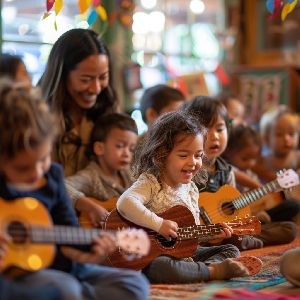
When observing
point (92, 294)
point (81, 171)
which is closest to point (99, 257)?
point (92, 294)

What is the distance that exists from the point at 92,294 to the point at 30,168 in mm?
336

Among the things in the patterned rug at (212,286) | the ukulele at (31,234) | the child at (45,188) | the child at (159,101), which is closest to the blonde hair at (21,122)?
the child at (45,188)

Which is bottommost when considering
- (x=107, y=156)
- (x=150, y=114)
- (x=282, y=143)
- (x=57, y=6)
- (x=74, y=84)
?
(x=282, y=143)

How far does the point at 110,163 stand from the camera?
2924 mm

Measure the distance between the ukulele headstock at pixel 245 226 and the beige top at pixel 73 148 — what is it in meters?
0.82

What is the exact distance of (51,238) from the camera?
155cm

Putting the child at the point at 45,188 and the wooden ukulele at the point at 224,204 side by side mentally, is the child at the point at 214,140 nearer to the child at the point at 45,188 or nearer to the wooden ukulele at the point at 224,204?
the wooden ukulele at the point at 224,204

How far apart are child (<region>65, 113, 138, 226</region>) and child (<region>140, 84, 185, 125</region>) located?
1.11 feet

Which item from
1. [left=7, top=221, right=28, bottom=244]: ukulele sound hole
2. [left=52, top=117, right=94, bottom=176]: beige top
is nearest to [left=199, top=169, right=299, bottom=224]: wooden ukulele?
[left=52, top=117, right=94, bottom=176]: beige top

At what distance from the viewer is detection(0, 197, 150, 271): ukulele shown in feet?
5.06

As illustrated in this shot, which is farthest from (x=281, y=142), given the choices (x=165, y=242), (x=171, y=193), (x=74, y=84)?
(x=165, y=242)

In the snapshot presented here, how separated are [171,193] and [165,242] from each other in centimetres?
17

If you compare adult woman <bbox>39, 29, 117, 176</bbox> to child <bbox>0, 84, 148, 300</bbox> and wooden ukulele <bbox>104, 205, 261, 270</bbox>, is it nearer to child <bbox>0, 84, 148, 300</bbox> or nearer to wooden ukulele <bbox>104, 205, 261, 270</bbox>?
wooden ukulele <bbox>104, 205, 261, 270</bbox>

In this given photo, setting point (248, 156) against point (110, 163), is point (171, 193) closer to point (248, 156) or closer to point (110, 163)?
point (110, 163)
